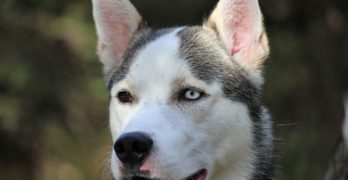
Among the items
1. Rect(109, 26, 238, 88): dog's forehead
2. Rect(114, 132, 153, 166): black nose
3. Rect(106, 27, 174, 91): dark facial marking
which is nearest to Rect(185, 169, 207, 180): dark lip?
Rect(114, 132, 153, 166): black nose

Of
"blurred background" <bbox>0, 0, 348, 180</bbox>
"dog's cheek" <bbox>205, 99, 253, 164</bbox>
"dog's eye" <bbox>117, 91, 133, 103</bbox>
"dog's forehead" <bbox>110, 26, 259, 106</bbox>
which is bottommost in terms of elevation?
"blurred background" <bbox>0, 0, 348, 180</bbox>

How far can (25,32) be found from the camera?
36.3 ft

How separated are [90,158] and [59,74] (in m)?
1.09

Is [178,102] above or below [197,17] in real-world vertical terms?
above

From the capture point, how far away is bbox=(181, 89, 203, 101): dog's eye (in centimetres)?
547

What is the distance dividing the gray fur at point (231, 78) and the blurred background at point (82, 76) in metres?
4.76

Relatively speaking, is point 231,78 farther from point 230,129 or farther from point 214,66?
point 230,129

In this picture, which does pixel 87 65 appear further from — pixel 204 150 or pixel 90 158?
pixel 204 150

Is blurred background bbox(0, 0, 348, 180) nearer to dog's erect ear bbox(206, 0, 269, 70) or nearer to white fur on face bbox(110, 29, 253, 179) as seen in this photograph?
dog's erect ear bbox(206, 0, 269, 70)

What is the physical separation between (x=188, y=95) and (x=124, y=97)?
1.38ft

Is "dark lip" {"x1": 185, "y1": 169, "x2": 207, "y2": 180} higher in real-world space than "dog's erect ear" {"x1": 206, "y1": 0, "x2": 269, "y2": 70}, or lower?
lower

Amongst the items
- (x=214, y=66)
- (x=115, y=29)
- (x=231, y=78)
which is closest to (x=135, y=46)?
(x=115, y=29)

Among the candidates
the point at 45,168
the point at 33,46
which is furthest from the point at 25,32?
the point at 45,168

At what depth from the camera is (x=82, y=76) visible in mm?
11250
